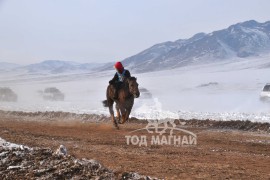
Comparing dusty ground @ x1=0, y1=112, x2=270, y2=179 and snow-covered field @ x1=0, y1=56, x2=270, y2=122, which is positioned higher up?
dusty ground @ x1=0, y1=112, x2=270, y2=179

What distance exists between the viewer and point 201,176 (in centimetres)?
819

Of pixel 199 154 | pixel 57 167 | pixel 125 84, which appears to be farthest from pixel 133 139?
pixel 57 167

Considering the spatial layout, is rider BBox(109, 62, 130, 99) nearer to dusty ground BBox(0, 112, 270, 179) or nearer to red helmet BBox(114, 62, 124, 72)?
red helmet BBox(114, 62, 124, 72)

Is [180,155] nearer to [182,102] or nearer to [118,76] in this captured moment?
[118,76]

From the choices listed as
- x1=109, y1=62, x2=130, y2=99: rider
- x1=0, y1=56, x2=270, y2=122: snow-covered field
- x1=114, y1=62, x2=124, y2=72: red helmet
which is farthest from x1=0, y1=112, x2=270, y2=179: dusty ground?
x1=0, y1=56, x2=270, y2=122: snow-covered field

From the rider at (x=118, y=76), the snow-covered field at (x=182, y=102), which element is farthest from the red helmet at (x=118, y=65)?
the snow-covered field at (x=182, y=102)

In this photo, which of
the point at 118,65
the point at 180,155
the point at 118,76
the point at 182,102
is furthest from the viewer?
the point at 182,102

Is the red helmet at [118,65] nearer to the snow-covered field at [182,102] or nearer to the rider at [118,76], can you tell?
the rider at [118,76]

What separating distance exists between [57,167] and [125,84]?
7.09 meters

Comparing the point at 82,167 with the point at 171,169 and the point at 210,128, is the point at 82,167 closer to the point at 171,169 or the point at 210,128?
the point at 171,169

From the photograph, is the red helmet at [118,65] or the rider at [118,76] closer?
the red helmet at [118,65]

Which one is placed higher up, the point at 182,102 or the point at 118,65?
the point at 118,65

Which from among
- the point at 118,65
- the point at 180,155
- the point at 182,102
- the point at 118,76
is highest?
the point at 118,65


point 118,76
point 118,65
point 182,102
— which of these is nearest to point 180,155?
point 118,65
